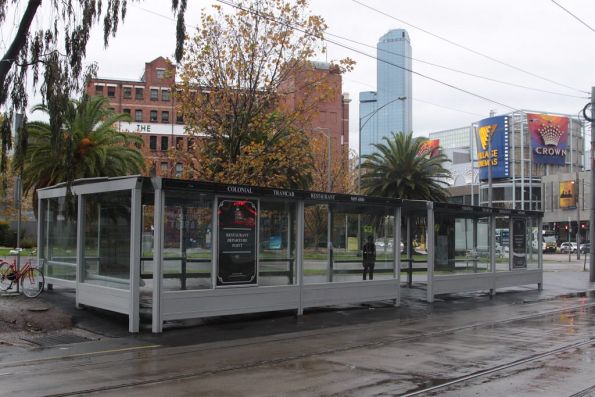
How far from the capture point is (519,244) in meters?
22.1

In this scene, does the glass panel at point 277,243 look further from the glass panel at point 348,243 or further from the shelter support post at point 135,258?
the shelter support post at point 135,258

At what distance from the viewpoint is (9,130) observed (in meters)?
13.0

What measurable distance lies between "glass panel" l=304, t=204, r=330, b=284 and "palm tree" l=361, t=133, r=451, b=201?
79.2 ft

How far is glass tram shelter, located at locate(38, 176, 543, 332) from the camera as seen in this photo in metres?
12.2

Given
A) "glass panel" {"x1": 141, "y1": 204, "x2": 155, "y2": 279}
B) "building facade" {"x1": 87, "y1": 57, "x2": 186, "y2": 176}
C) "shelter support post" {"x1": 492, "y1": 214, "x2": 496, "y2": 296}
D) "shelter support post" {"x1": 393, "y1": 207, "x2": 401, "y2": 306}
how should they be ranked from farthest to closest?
1. "building facade" {"x1": 87, "y1": 57, "x2": 186, "y2": 176}
2. "shelter support post" {"x1": 492, "y1": 214, "x2": 496, "y2": 296}
3. "shelter support post" {"x1": 393, "y1": 207, "x2": 401, "y2": 306}
4. "glass panel" {"x1": 141, "y1": 204, "x2": 155, "y2": 279}

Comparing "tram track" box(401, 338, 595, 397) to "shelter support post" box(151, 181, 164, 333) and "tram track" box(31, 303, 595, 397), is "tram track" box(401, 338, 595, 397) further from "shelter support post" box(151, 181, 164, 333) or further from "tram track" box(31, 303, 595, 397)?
"shelter support post" box(151, 181, 164, 333)

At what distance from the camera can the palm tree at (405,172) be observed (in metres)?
39.7

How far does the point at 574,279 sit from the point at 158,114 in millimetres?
71167

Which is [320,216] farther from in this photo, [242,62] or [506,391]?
[506,391]

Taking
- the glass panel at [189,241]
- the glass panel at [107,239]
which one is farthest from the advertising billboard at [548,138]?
the glass panel at [107,239]

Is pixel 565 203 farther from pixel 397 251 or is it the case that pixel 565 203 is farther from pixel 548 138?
pixel 397 251

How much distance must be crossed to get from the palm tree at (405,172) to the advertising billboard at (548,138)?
62324 millimetres

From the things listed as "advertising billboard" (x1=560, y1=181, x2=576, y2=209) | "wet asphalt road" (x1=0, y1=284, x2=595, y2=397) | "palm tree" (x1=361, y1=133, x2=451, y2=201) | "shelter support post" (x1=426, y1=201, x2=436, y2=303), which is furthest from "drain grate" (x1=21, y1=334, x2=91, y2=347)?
"advertising billboard" (x1=560, y1=181, x2=576, y2=209)

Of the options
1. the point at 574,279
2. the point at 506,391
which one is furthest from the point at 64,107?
the point at 574,279
